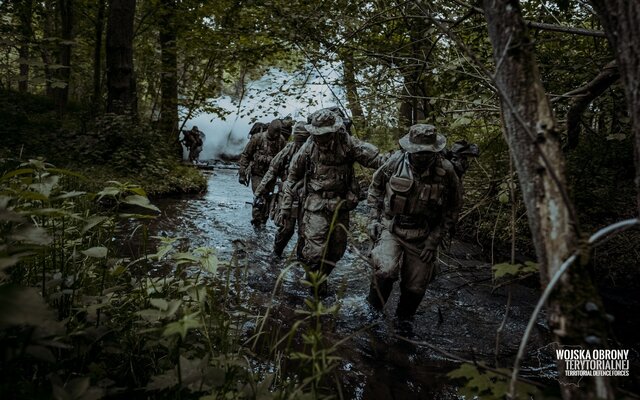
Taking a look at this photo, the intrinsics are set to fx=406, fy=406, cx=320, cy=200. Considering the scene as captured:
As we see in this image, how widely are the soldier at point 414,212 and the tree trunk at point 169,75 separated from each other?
9.32 metres

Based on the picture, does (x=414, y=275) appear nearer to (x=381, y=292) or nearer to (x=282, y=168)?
(x=381, y=292)

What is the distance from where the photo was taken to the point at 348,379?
124 inches

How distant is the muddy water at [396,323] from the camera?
320 centimetres


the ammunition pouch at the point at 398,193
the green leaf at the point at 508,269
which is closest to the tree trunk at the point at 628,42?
the green leaf at the point at 508,269

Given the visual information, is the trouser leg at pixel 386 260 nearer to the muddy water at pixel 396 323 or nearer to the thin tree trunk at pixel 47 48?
the muddy water at pixel 396 323

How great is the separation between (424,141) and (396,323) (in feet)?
6.69

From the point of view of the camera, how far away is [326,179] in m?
5.14

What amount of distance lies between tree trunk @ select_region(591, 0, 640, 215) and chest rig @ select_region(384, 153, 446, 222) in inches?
113

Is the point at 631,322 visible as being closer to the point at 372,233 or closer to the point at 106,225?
the point at 372,233

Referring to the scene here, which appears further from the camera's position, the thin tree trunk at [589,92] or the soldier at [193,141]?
the soldier at [193,141]

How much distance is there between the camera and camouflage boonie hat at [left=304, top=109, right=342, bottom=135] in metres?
4.74

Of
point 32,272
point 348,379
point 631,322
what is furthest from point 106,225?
point 631,322

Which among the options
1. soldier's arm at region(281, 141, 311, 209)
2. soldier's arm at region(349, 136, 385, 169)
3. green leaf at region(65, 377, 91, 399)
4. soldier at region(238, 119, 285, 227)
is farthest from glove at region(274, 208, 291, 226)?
green leaf at region(65, 377, 91, 399)

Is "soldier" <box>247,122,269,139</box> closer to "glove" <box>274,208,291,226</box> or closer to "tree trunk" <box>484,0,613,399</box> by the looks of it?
"glove" <box>274,208,291,226</box>
